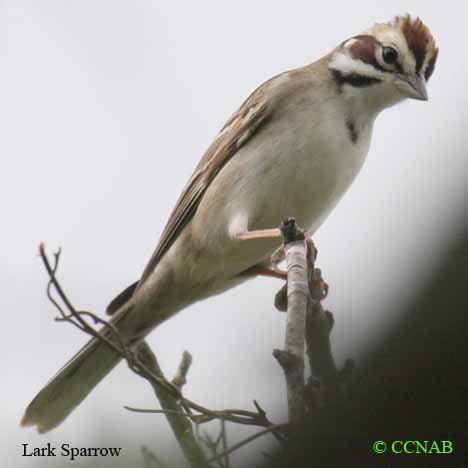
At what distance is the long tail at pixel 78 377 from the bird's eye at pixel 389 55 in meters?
2.21

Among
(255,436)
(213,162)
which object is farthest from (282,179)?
(255,436)

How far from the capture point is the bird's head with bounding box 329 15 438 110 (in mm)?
4281

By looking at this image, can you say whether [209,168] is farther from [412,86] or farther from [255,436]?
[255,436]

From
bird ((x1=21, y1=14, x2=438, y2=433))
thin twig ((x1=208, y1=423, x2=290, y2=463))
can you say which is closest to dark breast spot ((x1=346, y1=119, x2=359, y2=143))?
bird ((x1=21, y1=14, x2=438, y2=433))

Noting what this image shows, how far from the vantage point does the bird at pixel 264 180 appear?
13.7 ft

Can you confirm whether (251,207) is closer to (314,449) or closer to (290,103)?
(290,103)

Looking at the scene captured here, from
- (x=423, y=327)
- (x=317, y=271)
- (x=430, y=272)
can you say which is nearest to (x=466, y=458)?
(x=423, y=327)

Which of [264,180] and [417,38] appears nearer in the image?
[264,180]

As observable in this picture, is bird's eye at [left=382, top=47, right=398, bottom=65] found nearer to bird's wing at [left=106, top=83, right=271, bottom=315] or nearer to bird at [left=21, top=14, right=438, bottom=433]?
bird at [left=21, top=14, right=438, bottom=433]

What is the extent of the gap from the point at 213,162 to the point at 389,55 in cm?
118

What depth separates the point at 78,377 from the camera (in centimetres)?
423

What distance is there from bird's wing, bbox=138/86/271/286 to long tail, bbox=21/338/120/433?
20.9 inches

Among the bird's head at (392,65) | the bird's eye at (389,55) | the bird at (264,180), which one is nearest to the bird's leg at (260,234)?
the bird at (264,180)

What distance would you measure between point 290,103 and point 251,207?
25.4 inches
